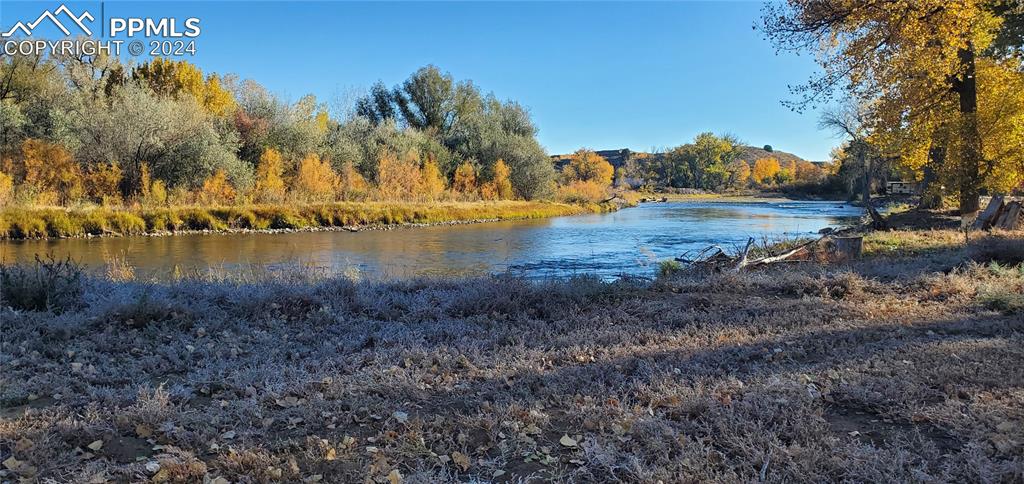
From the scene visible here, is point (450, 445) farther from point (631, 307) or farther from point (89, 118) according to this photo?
point (89, 118)

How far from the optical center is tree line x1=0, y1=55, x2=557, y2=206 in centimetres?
2861

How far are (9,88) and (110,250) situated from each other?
2309cm

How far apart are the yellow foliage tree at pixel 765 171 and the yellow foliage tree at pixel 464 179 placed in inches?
3557

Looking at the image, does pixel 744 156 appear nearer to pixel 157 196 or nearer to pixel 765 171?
pixel 765 171

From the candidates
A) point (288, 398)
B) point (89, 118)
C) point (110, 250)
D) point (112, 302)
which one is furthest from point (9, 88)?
point (288, 398)

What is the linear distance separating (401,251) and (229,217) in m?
12.3

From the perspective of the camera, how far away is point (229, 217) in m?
27.8

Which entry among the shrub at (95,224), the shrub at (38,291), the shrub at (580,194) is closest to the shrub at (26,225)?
the shrub at (95,224)

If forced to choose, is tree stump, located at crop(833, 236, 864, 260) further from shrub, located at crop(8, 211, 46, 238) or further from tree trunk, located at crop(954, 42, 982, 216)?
shrub, located at crop(8, 211, 46, 238)

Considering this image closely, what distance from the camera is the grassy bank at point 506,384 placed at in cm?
314

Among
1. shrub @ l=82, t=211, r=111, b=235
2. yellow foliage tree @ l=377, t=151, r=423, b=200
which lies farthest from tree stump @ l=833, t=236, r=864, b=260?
yellow foliage tree @ l=377, t=151, r=423, b=200

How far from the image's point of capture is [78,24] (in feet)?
49.6

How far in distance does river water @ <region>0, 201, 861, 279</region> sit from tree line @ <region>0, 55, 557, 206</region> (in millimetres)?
7023

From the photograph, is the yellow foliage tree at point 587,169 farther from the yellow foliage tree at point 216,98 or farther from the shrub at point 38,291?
the shrub at point 38,291
